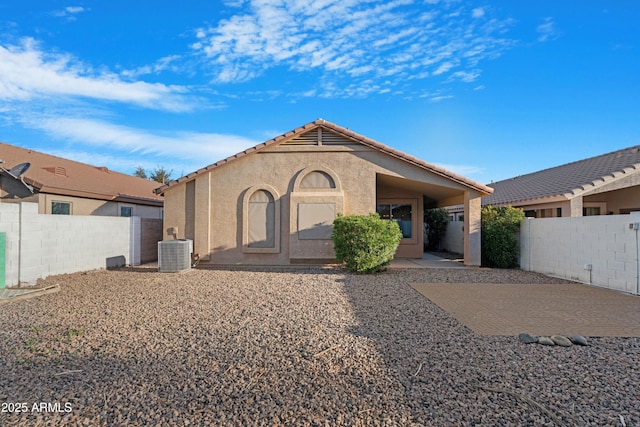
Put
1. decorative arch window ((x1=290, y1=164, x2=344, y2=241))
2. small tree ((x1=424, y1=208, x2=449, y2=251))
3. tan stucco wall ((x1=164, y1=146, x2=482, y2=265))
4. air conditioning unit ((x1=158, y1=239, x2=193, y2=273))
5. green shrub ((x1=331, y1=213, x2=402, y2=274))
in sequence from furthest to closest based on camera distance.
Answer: small tree ((x1=424, y1=208, x2=449, y2=251)) < tan stucco wall ((x1=164, y1=146, x2=482, y2=265)) < decorative arch window ((x1=290, y1=164, x2=344, y2=241)) < air conditioning unit ((x1=158, y1=239, x2=193, y2=273)) < green shrub ((x1=331, y1=213, x2=402, y2=274))

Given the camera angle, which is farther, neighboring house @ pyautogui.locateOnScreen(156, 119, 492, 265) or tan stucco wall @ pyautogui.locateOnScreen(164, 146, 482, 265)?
tan stucco wall @ pyautogui.locateOnScreen(164, 146, 482, 265)

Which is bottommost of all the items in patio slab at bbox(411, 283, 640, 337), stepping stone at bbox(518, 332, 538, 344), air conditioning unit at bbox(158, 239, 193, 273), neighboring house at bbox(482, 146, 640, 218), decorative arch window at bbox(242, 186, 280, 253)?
patio slab at bbox(411, 283, 640, 337)

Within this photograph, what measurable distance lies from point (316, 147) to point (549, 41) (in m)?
8.70

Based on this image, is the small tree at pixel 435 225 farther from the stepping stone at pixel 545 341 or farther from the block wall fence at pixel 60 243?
the stepping stone at pixel 545 341

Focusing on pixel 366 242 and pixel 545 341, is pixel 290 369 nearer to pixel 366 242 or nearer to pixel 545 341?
pixel 545 341

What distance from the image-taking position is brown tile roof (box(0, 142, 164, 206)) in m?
13.8

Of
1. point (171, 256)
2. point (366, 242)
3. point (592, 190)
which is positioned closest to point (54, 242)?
point (171, 256)

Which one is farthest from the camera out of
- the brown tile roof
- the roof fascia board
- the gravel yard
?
the brown tile roof

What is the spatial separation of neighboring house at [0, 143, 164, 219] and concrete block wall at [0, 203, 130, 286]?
7.07 ft

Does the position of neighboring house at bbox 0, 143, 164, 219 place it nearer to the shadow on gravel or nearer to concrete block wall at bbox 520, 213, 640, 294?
the shadow on gravel

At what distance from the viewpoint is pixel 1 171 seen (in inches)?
463

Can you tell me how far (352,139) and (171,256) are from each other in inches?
307

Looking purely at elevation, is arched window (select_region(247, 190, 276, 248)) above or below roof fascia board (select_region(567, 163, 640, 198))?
below

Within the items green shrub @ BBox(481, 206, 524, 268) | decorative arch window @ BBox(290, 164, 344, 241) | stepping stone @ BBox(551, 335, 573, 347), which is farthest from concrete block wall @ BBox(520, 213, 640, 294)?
decorative arch window @ BBox(290, 164, 344, 241)
